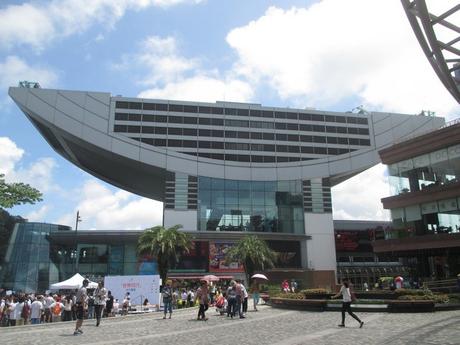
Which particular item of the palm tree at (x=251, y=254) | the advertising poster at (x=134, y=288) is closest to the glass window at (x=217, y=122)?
the palm tree at (x=251, y=254)

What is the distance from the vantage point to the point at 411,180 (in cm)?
3922

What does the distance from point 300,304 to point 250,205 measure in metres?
41.1

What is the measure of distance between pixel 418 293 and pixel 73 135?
52458 mm

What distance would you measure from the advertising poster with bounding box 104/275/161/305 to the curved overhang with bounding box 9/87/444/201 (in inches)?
1392

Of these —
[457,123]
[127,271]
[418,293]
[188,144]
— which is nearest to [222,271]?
[127,271]

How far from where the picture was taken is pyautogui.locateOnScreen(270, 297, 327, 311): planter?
21.5 m

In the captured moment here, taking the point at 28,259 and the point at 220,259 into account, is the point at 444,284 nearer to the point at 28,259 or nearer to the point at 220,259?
the point at 220,259

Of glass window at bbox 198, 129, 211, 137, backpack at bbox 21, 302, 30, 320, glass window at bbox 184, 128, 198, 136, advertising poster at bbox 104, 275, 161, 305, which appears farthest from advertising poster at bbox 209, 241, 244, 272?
backpack at bbox 21, 302, 30, 320

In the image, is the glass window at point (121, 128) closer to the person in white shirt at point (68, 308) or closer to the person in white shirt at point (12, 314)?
the person in white shirt at point (68, 308)

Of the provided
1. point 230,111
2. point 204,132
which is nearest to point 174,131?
point 204,132

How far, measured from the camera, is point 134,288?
28.4 meters

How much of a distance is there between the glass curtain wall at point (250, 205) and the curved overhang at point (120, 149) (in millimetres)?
1318

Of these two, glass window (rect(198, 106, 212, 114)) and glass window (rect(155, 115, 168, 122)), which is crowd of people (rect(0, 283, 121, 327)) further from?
glass window (rect(198, 106, 212, 114))

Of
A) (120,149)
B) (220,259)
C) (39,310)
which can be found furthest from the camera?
(120,149)
